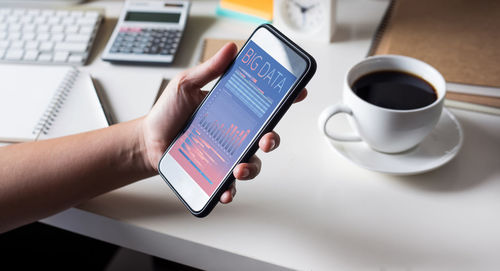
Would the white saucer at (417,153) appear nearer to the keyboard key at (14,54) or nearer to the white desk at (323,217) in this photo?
the white desk at (323,217)

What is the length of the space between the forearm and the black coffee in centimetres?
27

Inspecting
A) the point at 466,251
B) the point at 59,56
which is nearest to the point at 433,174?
the point at 466,251

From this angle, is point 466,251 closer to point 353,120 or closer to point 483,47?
point 353,120

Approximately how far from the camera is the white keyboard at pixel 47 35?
713 millimetres

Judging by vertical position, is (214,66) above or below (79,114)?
above

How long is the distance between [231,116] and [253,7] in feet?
1.16

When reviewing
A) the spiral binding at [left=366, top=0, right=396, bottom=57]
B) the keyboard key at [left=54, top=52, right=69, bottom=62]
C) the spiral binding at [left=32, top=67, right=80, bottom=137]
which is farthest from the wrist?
the spiral binding at [left=366, top=0, right=396, bottom=57]

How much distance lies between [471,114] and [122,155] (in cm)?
45

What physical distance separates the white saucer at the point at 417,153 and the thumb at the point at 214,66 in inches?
6.5

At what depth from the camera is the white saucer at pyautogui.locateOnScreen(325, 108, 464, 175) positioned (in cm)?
51

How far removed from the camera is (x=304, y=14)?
2.35ft

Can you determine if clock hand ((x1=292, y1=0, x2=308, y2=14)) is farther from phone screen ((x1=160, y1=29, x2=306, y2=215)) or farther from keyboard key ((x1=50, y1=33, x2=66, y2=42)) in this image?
keyboard key ((x1=50, y1=33, x2=66, y2=42))

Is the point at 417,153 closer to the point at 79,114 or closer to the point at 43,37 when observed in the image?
the point at 79,114

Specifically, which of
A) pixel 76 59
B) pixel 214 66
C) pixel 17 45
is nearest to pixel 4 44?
pixel 17 45
